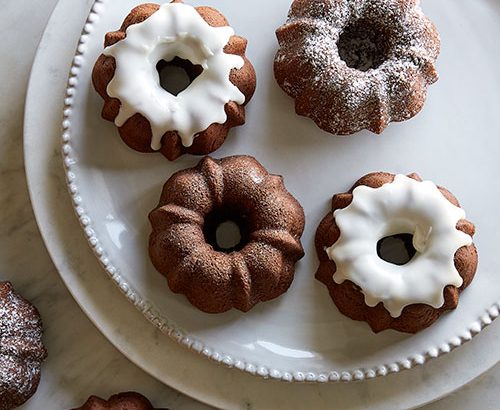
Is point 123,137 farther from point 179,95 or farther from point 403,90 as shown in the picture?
point 403,90

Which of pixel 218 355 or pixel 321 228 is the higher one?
pixel 321 228

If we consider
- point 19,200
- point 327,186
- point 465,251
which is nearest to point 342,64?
point 327,186

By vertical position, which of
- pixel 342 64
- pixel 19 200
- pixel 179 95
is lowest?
pixel 19 200

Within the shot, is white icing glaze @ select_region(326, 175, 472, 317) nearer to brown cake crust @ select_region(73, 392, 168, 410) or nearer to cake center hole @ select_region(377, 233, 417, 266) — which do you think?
cake center hole @ select_region(377, 233, 417, 266)

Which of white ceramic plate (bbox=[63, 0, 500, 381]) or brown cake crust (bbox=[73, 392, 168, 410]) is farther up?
white ceramic plate (bbox=[63, 0, 500, 381])

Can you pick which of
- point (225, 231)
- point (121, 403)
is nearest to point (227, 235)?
point (225, 231)

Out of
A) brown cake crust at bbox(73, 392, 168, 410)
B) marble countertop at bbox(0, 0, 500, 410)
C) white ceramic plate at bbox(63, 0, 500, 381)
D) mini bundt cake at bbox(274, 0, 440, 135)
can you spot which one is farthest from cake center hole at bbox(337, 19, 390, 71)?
brown cake crust at bbox(73, 392, 168, 410)
